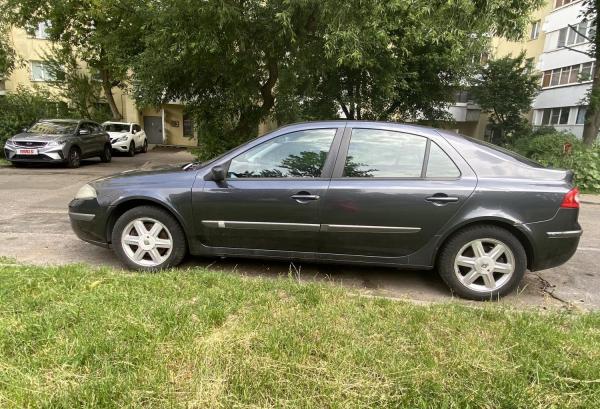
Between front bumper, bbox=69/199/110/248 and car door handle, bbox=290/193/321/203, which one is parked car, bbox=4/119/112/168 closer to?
front bumper, bbox=69/199/110/248

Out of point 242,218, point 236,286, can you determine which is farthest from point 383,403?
point 242,218

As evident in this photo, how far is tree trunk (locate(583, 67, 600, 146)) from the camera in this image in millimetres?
13961

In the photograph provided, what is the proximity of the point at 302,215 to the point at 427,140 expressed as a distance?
4.44 ft

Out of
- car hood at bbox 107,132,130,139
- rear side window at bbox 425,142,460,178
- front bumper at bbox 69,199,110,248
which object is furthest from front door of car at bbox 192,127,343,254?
car hood at bbox 107,132,130,139

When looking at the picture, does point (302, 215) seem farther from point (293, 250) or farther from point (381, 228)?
point (381, 228)

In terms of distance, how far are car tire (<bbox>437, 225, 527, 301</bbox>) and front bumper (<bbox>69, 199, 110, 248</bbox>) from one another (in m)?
3.33

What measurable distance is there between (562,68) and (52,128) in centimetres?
3297

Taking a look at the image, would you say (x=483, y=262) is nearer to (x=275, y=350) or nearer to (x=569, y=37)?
(x=275, y=350)

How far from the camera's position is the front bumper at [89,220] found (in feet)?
14.2

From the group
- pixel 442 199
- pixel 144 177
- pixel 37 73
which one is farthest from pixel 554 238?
pixel 37 73

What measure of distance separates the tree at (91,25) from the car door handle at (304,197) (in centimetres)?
1073

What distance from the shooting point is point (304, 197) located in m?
3.96

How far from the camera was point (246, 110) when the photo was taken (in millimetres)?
13258

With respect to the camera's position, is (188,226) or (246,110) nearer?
(188,226)
